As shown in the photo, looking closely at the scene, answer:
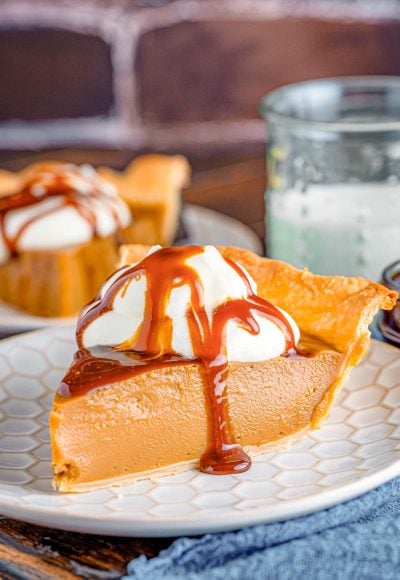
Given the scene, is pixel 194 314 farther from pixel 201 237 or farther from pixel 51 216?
pixel 201 237

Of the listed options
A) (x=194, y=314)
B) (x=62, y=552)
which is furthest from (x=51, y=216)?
(x=62, y=552)

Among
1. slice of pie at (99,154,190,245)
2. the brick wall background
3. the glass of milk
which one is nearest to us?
the glass of milk

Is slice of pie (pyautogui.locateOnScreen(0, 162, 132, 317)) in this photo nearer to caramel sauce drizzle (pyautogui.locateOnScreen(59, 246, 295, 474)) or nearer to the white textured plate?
the white textured plate

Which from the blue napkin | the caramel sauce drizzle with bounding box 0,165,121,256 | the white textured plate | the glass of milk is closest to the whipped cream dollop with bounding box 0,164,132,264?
the caramel sauce drizzle with bounding box 0,165,121,256

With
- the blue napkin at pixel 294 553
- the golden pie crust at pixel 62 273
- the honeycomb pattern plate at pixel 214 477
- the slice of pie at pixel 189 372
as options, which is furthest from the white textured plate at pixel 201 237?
the blue napkin at pixel 294 553

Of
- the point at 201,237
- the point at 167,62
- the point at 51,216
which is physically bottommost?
the point at 201,237

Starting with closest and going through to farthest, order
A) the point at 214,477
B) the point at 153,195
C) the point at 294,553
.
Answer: the point at 294,553, the point at 214,477, the point at 153,195
